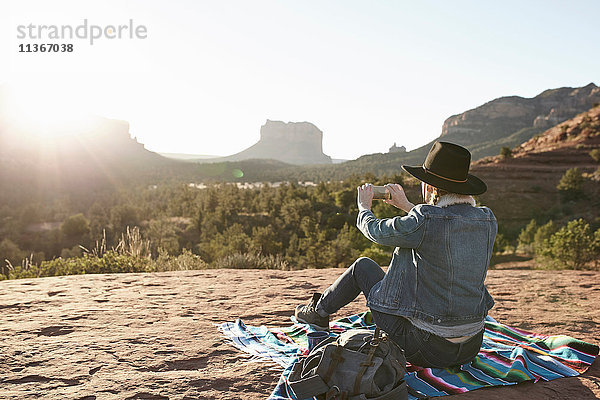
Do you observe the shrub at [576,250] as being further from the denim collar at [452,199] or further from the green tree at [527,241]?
the denim collar at [452,199]

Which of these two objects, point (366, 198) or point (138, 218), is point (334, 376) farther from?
point (138, 218)

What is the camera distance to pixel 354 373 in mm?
2158

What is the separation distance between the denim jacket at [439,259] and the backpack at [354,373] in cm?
32

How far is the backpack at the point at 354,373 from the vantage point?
2.12 meters

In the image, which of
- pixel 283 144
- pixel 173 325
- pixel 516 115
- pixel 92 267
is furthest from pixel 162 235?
pixel 283 144

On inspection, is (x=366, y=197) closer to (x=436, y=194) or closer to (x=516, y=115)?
(x=436, y=194)

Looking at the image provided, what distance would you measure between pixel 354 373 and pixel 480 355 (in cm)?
141

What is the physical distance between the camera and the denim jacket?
233 cm

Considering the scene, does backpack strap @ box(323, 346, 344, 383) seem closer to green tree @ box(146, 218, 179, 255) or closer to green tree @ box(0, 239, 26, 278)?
green tree @ box(146, 218, 179, 255)

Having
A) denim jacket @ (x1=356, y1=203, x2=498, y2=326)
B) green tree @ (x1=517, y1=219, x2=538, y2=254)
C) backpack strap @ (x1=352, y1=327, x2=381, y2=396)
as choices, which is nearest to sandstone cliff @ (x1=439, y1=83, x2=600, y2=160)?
green tree @ (x1=517, y1=219, x2=538, y2=254)

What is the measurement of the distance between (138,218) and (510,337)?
1071 inches

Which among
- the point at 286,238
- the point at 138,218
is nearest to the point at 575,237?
the point at 286,238

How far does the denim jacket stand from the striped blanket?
1.43ft

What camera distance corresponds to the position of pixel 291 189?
3500 cm
